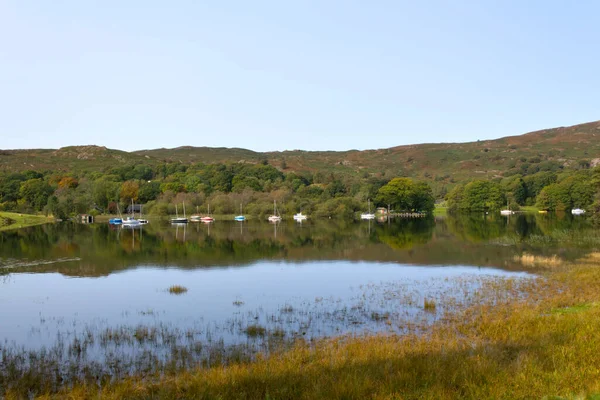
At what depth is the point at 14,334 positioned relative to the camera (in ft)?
60.8

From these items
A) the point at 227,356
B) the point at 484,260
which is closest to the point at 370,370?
the point at 227,356

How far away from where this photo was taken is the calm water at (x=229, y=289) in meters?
18.4

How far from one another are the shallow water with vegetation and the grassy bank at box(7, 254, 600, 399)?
→ 1.76 meters

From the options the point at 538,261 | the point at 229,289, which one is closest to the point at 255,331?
the point at 229,289

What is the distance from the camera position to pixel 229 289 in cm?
2858

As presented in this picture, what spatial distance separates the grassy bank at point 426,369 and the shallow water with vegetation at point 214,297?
1.76 m

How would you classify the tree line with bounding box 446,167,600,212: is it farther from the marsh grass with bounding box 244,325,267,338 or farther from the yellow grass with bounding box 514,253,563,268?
the marsh grass with bounding box 244,325,267,338

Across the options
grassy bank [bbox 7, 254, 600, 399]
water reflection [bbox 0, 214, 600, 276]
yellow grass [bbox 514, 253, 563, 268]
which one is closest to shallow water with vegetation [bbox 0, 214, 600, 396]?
water reflection [bbox 0, 214, 600, 276]

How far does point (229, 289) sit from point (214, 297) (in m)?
2.57

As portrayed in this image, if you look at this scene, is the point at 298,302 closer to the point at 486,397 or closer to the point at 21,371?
the point at 21,371

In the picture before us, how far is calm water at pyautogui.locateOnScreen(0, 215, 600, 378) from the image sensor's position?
18.4m

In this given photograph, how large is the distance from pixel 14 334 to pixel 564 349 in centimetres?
1816

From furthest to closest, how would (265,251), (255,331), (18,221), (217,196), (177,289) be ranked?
1. (217,196)
2. (18,221)
3. (265,251)
4. (177,289)
5. (255,331)

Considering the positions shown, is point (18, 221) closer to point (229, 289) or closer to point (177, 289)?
point (177, 289)
